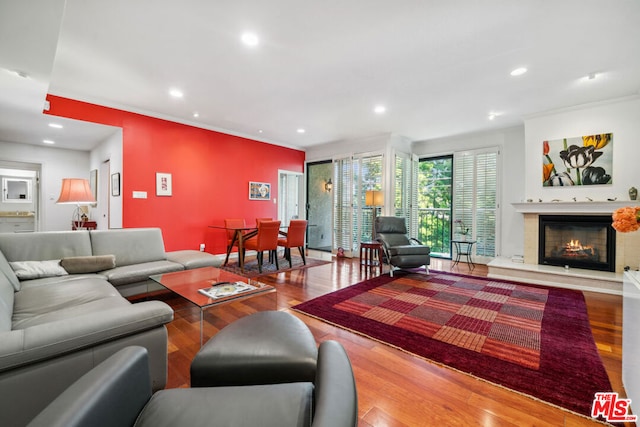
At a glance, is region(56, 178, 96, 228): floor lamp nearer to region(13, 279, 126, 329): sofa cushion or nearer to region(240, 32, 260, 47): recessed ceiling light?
region(13, 279, 126, 329): sofa cushion

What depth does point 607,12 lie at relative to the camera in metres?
2.23

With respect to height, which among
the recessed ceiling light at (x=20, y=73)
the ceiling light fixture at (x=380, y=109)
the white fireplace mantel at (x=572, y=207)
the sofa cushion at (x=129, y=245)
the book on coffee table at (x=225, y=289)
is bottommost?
the book on coffee table at (x=225, y=289)

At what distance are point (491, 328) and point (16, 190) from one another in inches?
368

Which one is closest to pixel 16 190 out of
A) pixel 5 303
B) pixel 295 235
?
pixel 295 235

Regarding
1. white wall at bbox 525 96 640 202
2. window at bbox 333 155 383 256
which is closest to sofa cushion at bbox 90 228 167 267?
window at bbox 333 155 383 256

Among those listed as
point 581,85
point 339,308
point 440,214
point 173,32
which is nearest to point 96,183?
point 173,32

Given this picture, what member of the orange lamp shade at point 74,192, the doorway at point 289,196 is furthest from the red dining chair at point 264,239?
the doorway at point 289,196

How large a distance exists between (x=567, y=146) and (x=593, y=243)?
1.55 meters

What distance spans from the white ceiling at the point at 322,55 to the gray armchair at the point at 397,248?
200 cm

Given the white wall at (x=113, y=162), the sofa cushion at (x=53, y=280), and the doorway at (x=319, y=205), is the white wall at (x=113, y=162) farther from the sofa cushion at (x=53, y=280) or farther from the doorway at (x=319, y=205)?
the doorway at (x=319, y=205)

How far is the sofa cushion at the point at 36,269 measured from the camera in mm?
2455

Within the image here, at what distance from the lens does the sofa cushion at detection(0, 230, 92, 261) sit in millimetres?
2665

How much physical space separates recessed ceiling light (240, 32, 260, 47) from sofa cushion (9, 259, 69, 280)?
286 cm

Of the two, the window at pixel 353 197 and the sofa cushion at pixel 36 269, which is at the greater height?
the window at pixel 353 197
